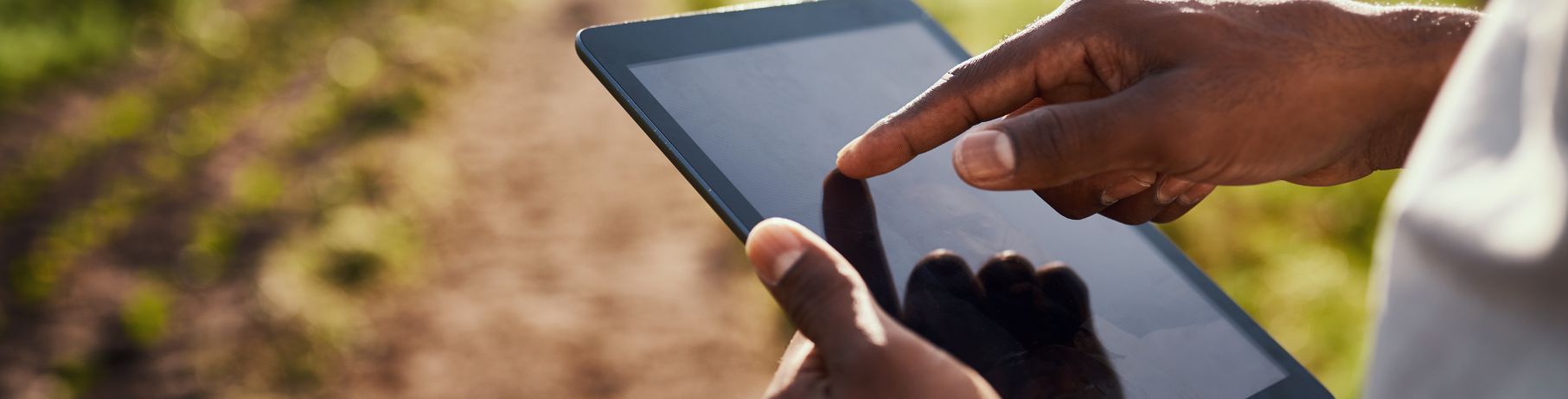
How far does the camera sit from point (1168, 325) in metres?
1.32

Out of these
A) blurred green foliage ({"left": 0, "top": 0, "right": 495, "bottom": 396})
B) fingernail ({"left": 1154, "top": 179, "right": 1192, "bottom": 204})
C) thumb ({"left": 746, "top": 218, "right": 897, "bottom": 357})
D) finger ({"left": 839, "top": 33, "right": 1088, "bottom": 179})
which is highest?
blurred green foliage ({"left": 0, "top": 0, "right": 495, "bottom": 396})

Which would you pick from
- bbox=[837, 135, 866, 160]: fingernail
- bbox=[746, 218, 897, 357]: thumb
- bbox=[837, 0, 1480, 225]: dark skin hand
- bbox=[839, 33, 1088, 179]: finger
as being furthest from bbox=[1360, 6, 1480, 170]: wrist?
bbox=[746, 218, 897, 357]: thumb

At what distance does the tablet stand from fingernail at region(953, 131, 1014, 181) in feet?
0.48

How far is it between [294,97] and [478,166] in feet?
2.83

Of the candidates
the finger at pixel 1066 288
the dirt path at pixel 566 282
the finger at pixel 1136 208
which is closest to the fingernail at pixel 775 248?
the finger at pixel 1066 288

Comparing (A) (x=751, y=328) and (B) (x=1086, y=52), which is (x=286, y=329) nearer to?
(A) (x=751, y=328)

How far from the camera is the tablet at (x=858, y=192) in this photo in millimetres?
1218

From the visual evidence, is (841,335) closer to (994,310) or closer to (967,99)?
(994,310)

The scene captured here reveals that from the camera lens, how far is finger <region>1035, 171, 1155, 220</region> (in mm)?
1463

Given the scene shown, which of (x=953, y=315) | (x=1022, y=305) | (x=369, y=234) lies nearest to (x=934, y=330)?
(x=953, y=315)

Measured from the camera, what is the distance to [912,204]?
133 centimetres

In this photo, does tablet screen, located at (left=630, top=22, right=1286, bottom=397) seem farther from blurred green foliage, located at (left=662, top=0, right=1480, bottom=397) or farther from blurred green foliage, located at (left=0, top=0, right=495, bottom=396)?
blurred green foliage, located at (left=0, top=0, right=495, bottom=396)

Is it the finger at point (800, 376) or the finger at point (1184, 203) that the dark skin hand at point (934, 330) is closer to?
the finger at point (800, 376)

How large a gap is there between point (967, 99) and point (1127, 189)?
1.09 ft
